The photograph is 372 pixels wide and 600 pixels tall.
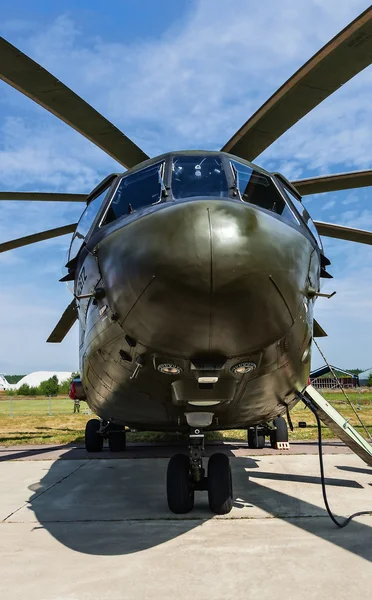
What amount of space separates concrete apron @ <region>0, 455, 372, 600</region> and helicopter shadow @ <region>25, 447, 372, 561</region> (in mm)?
14

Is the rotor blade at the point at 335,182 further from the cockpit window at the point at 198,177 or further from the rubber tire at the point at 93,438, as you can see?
the rubber tire at the point at 93,438

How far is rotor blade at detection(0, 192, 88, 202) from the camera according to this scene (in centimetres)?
741

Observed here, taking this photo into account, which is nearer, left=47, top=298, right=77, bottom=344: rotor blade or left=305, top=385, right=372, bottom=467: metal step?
left=305, top=385, right=372, bottom=467: metal step

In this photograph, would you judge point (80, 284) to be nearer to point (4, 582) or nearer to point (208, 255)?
point (208, 255)

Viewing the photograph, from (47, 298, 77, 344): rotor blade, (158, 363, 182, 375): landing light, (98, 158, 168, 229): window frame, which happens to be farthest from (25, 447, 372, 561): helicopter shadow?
(98, 158, 168, 229): window frame

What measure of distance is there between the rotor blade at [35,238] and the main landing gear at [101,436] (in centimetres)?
379

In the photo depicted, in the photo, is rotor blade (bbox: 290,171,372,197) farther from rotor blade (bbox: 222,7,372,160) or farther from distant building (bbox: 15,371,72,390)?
distant building (bbox: 15,371,72,390)

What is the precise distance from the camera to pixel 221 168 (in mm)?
4055

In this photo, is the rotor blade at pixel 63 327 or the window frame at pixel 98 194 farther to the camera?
the rotor blade at pixel 63 327

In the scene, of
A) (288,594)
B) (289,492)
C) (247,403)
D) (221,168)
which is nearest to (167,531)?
(247,403)

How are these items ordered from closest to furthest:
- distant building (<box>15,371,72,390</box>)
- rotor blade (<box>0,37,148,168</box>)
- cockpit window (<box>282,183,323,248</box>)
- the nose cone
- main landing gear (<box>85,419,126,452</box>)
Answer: the nose cone → cockpit window (<box>282,183,323,248</box>) → rotor blade (<box>0,37,148,168</box>) → main landing gear (<box>85,419,126,452</box>) → distant building (<box>15,371,72,390</box>)

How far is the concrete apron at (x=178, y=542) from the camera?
3.02m

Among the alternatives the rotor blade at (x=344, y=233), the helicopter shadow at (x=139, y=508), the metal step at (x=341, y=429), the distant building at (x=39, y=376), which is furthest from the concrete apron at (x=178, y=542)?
the distant building at (x=39, y=376)

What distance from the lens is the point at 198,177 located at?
395cm
